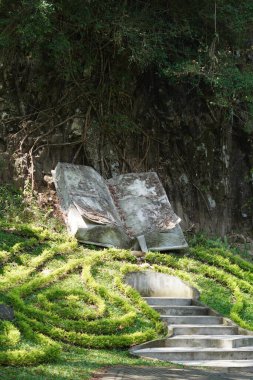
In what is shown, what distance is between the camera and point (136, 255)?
35.8 feet

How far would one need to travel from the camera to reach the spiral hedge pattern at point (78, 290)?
7.49m

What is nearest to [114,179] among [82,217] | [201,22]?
[82,217]

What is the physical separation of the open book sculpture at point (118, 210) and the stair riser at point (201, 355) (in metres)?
3.93

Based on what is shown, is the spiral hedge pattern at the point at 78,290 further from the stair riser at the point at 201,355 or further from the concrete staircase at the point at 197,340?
the stair riser at the point at 201,355

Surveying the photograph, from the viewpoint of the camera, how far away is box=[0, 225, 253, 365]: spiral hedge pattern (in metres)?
7.49

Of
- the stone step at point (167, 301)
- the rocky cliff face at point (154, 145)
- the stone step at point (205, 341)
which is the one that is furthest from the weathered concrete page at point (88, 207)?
the stone step at point (205, 341)

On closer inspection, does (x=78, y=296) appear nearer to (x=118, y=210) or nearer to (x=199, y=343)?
(x=199, y=343)

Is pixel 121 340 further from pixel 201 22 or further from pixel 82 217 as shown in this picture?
pixel 201 22

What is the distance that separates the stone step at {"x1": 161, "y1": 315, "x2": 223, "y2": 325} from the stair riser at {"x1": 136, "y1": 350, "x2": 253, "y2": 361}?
1227mm

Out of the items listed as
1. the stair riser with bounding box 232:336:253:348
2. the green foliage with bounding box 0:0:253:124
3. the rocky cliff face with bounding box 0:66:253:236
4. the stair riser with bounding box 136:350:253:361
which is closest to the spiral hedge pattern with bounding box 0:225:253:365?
the stair riser with bounding box 136:350:253:361

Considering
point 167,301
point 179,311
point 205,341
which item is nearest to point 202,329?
point 205,341

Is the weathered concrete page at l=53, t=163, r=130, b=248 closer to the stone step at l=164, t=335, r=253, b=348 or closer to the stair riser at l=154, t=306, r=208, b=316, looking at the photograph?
the stair riser at l=154, t=306, r=208, b=316

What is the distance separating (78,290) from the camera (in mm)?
8914

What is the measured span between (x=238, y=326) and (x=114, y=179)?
495 cm
